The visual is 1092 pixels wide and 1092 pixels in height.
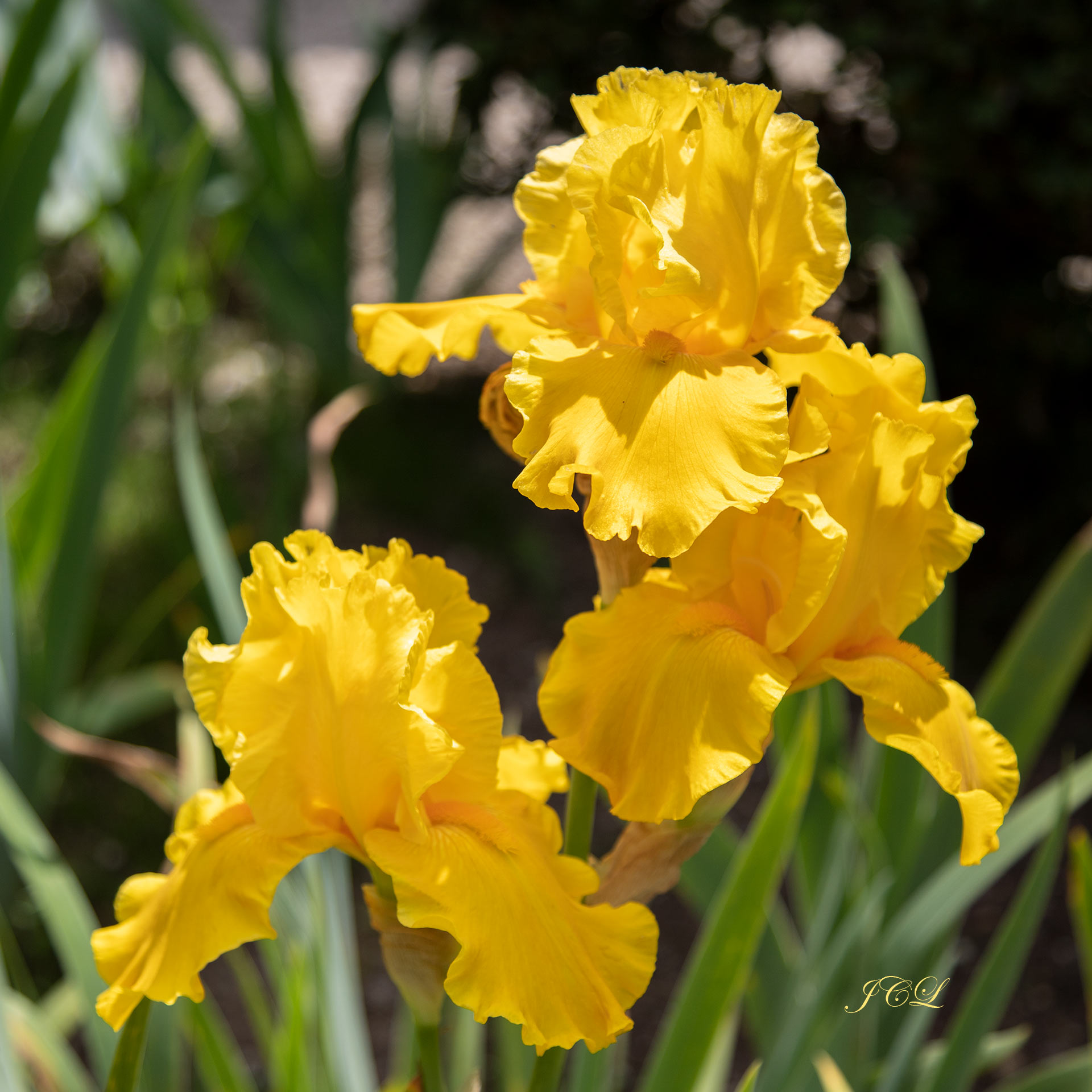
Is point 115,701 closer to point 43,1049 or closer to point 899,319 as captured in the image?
point 43,1049

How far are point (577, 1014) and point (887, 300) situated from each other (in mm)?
860

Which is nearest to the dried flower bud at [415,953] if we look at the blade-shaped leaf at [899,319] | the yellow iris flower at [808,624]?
the yellow iris flower at [808,624]

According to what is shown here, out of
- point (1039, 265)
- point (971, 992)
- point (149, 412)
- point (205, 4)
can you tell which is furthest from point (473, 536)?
point (205, 4)

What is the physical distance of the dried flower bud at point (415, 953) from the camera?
48 cm

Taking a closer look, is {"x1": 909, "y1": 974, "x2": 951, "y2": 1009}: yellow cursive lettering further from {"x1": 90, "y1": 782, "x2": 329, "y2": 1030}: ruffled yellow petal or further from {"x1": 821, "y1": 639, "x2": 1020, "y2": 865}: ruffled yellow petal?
{"x1": 90, "y1": 782, "x2": 329, "y2": 1030}: ruffled yellow petal

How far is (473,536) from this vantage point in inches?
97.0

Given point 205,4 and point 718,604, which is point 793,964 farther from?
point 205,4

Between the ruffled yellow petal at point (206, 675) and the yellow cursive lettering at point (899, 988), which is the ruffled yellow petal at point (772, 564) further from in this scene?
the yellow cursive lettering at point (899, 988)

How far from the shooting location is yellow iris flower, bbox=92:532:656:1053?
0.43 meters

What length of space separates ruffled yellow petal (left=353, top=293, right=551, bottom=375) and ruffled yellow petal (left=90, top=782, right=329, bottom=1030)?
211 mm

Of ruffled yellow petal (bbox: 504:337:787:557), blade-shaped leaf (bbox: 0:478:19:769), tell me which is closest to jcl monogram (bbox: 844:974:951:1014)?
ruffled yellow petal (bbox: 504:337:787:557)

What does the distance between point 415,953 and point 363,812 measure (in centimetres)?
7

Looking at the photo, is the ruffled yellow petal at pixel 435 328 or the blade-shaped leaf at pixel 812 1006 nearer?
the ruffled yellow petal at pixel 435 328

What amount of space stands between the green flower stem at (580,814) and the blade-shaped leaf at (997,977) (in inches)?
15.3
